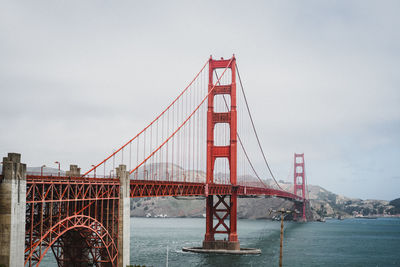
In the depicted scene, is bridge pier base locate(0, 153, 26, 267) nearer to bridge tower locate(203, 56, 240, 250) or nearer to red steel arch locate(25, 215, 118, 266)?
red steel arch locate(25, 215, 118, 266)

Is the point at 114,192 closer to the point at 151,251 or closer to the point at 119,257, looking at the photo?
the point at 119,257

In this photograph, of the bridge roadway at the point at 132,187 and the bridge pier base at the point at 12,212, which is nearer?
the bridge pier base at the point at 12,212

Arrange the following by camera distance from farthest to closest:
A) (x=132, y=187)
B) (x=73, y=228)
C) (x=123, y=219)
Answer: (x=132, y=187) < (x=123, y=219) < (x=73, y=228)

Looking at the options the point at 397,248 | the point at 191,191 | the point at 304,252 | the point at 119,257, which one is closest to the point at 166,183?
the point at 191,191

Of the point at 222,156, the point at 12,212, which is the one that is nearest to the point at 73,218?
the point at 12,212

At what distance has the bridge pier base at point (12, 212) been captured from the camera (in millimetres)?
28203

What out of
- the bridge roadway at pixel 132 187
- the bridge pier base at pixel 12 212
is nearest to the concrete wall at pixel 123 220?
the bridge roadway at pixel 132 187

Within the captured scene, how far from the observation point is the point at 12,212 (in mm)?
28422

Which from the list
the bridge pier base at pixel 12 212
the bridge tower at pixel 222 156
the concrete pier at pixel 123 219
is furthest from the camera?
the bridge tower at pixel 222 156

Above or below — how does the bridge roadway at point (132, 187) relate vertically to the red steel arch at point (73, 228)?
above

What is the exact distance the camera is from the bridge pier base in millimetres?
28203

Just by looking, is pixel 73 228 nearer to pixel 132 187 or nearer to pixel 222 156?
pixel 132 187

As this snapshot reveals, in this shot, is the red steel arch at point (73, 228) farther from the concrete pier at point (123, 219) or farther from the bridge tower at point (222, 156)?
the bridge tower at point (222, 156)

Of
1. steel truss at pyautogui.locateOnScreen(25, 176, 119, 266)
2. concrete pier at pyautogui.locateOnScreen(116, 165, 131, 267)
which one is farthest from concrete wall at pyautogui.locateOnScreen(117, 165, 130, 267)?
steel truss at pyautogui.locateOnScreen(25, 176, 119, 266)
